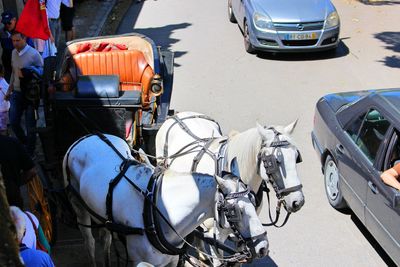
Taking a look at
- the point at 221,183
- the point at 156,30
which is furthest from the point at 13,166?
the point at 156,30

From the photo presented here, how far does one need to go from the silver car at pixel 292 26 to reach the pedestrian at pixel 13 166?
8079mm

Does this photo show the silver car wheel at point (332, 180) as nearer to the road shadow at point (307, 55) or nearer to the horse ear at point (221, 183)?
the horse ear at point (221, 183)

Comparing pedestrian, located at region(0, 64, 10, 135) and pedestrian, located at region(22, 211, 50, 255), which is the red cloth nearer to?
pedestrian, located at region(0, 64, 10, 135)

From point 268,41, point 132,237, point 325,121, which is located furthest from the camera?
point 268,41

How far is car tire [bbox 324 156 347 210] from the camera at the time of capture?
295 inches

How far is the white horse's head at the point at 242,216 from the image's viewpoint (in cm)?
438

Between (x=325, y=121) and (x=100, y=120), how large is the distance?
3.06 meters

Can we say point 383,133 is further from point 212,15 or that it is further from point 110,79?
point 212,15

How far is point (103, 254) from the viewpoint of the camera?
6461 mm

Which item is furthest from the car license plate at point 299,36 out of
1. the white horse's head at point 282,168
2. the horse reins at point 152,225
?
the horse reins at point 152,225

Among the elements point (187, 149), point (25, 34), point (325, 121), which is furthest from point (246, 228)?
point (25, 34)

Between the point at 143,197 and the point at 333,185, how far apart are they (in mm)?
3567

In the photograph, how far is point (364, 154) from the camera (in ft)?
22.3

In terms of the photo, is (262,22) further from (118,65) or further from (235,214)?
(235,214)
